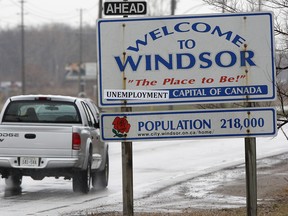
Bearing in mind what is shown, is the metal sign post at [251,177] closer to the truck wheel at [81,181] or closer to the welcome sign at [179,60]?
the welcome sign at [179,60]

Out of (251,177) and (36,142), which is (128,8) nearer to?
(251,177)

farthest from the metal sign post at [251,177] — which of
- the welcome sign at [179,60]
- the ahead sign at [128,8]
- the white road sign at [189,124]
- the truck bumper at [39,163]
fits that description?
the truck bumper at [39,163]

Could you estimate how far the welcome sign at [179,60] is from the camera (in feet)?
34.6

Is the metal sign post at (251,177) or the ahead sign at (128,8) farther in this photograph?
the ahead sign at (128,8)

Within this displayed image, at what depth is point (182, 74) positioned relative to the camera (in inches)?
420

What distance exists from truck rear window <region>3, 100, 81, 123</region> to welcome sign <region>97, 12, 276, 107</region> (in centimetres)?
618

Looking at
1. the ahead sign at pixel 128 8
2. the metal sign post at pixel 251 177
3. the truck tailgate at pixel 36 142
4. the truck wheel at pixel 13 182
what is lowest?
the truck wheel at pixel 13 182

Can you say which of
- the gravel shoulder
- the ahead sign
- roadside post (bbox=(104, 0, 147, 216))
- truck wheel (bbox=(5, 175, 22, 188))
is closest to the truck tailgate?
truck wheel (bbox=(5, 175, 22, 188))

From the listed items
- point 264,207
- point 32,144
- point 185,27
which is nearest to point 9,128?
point 32,144

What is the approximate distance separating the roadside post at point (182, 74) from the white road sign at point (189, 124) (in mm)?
10

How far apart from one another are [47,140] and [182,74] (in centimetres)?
606

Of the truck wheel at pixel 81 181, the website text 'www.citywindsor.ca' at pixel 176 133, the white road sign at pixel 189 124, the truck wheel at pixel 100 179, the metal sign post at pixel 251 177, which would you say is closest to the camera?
the metal sign post at pixel 251 177

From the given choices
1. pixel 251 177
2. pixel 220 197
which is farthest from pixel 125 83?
pixel 220 197

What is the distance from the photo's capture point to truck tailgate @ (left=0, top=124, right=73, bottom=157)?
16250mm
